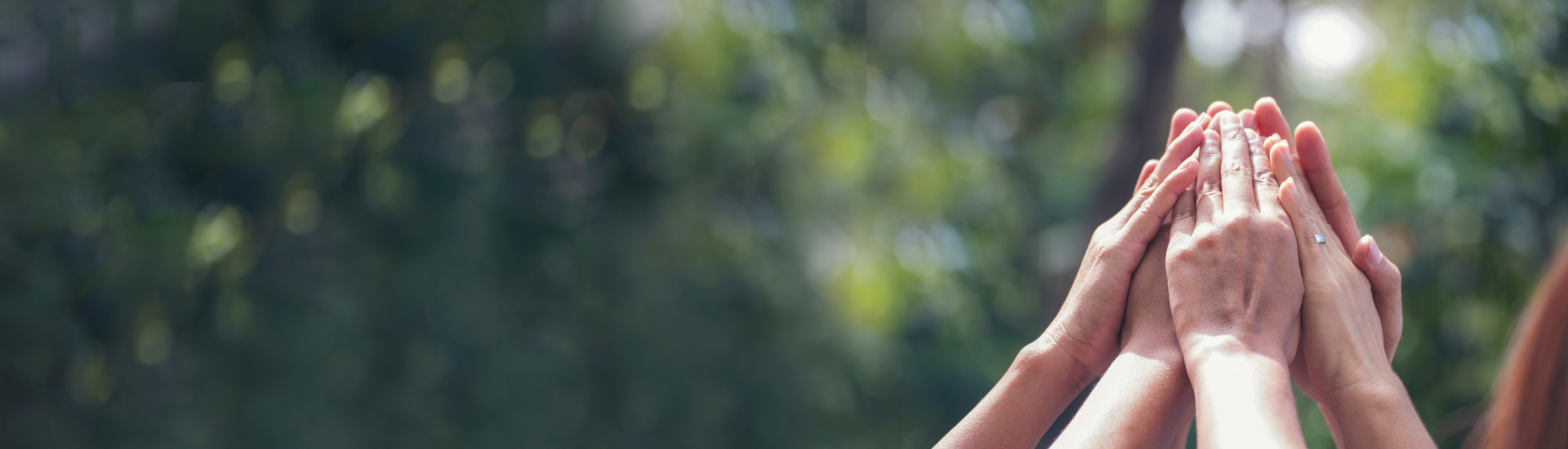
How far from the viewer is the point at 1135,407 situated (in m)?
1.16

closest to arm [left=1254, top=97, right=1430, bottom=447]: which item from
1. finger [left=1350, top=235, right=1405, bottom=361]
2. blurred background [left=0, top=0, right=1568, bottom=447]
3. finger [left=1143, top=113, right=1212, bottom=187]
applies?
finger [left=1350, top=235, right=1405, bottom=361]

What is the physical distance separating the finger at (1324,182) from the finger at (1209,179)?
0.40 ft

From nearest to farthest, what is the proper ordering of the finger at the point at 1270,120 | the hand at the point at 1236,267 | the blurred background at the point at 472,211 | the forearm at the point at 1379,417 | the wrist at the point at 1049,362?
the forearm at the point at 1379,417, the hand at the point at 1236,267, the wrist at the point at 1049,362, the finger at the point at 1270,120, the blurred background at the point at 472,211

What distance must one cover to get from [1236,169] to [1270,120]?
18 cm

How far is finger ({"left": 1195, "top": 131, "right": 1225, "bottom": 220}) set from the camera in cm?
131

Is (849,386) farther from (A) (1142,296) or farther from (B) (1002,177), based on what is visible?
(A) (1142,296)

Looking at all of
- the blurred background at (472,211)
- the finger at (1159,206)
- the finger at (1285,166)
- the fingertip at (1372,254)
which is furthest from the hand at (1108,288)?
the blurred background at (472,211)

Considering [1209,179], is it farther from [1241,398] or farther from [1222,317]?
[1241,398]

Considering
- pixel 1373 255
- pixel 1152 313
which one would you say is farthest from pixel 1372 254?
pixel 1152 313

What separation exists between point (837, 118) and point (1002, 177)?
1025mm

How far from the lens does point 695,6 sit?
3.14 meters

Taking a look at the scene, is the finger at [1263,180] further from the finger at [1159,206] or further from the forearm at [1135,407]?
the forearm at [1135,407]

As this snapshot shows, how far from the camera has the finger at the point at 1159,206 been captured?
134 centimetres

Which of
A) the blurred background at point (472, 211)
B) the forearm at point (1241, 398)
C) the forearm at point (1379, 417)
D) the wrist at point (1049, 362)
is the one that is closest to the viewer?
the forearm at point (1241, 398)
